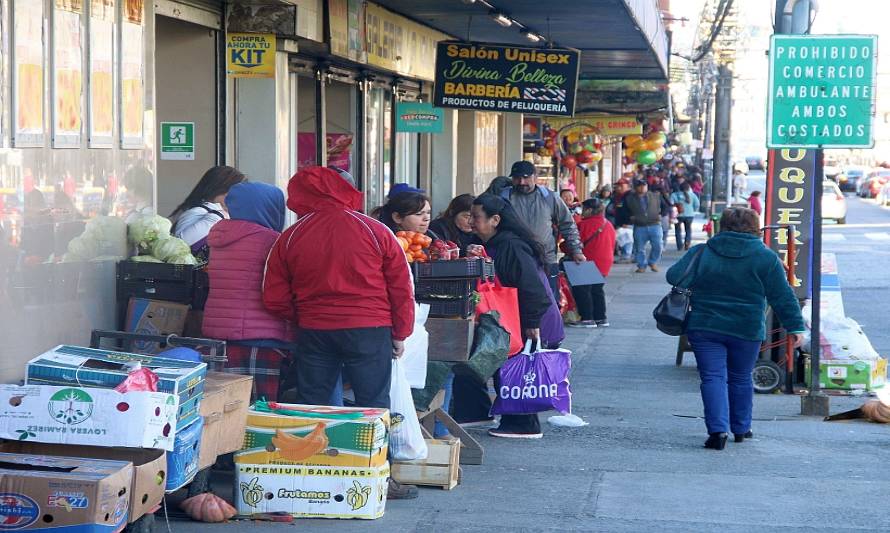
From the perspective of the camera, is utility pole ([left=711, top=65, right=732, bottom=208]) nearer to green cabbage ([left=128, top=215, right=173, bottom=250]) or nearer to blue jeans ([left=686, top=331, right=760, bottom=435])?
blue jeans ([left=686, top=331, right=760, bottom=435])

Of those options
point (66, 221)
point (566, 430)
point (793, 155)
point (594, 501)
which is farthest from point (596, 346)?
point (66, 221)

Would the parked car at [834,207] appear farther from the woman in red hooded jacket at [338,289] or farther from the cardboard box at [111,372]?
the cardboard box at [111,372]

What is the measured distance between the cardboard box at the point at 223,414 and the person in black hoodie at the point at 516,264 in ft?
8.24

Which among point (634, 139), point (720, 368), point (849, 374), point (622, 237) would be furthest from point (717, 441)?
point (634, 139)

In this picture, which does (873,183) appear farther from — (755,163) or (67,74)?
(67,74)

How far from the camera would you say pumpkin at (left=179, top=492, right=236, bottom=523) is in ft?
20.0

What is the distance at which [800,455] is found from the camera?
8.27 meters

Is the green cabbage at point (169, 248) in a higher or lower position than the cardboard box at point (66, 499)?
higher

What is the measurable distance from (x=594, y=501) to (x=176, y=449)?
235 centimetres

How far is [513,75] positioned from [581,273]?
2.46 metres

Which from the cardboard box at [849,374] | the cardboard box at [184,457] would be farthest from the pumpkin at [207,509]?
the cardboard box at [849,374]

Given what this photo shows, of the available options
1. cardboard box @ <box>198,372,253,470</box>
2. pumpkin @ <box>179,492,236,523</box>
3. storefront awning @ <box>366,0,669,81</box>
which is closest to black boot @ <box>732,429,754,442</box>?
cardboard box @ <box>198,372,253,470</box>

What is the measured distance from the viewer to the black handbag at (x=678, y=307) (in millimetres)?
8509

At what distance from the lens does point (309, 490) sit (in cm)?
615
